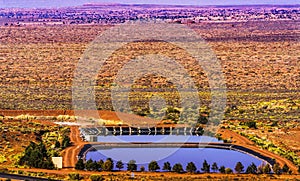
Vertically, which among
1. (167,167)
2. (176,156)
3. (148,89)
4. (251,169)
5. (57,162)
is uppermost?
(148,89)

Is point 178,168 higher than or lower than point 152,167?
lower

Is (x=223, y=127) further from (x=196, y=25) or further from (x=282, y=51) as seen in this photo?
Result: (x=196, y=25)

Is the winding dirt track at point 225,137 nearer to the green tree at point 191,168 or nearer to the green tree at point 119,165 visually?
the green tree at point 119,165

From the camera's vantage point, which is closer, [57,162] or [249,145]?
[57,162]

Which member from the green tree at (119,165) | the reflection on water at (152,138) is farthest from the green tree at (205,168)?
the reflection on water at (152,138)

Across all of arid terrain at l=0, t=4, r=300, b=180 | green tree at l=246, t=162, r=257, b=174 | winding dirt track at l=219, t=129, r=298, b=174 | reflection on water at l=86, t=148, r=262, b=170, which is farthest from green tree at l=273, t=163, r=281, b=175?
reflection on water at l=86, t=148, r=262, b=170

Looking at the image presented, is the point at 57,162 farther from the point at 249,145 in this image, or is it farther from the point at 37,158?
the point at 249,145

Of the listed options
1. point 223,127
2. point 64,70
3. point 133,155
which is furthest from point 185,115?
point 64,70

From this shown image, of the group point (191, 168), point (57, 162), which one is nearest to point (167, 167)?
point (191, 168)
